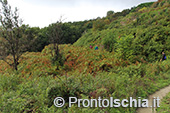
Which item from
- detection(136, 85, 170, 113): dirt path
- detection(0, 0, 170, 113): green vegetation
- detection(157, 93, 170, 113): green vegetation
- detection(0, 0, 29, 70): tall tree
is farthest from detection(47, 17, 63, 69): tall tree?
detection(157, 93, 170, 113): green vegetation

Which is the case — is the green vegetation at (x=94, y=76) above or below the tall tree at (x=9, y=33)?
below

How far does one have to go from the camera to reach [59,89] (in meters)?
4.07

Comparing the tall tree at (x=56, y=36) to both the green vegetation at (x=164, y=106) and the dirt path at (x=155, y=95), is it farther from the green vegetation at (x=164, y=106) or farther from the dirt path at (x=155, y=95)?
the green vegetation at (x=164, y=106)

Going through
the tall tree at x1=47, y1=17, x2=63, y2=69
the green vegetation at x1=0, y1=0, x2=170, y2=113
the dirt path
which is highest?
the tall tree at x1=47, y1=17, x2=63, y2=69

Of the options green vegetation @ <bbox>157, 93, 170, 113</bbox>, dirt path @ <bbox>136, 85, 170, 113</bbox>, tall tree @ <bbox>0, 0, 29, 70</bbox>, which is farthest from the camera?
tall tree @ <bbox>0, 0, 29, 70</bbox>

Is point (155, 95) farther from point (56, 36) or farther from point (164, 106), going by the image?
point (56, 36)

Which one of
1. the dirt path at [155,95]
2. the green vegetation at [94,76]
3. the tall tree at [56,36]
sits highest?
the tall tree at [56,36]

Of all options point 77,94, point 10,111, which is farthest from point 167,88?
point 10,111

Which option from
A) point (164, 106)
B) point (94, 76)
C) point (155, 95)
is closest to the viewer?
point (164, 106)

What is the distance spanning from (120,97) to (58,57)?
756 cm

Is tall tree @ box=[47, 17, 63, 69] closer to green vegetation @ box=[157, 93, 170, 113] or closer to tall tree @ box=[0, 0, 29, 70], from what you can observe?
tall tree @ box=[0, 0, 29, 70]

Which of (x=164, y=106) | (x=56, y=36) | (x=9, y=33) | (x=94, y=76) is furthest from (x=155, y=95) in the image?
(x=9, y=33)

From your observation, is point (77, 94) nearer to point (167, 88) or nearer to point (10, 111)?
point (10, 111)

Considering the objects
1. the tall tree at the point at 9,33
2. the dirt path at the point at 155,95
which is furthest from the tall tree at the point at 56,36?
the dirt path at the point at 155,95
